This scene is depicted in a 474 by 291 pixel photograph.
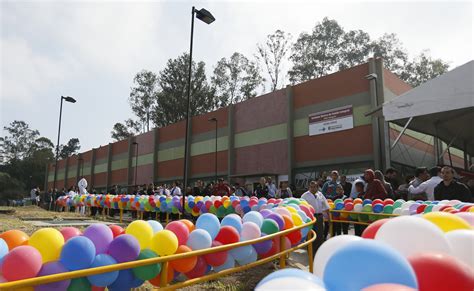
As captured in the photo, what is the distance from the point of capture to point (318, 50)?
3984 cm

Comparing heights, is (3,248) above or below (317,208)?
below

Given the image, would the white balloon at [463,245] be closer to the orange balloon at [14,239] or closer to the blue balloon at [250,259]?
the blue balloon at [250,259]

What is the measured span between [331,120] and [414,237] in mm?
19343

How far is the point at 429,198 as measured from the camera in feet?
24.8

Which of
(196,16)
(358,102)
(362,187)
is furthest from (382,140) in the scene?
(196,16)

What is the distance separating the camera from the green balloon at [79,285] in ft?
9.44

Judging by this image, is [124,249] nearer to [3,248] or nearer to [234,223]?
[3,248]

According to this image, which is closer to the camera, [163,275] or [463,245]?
[463,245]

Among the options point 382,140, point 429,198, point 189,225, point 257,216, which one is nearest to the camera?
point 189,225

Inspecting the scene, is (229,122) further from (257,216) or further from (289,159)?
(257,216)

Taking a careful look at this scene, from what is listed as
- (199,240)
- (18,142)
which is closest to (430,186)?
(199,240)

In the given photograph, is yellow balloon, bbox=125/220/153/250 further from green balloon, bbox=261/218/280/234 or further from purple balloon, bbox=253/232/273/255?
green balloon, bbox=261/218/280/234

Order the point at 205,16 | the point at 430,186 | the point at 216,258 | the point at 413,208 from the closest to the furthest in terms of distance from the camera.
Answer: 1. the point at 216,258
2. the point at 413,208
3. the point at 430,186
4. the point at 205,16

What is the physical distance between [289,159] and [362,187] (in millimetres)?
13831
